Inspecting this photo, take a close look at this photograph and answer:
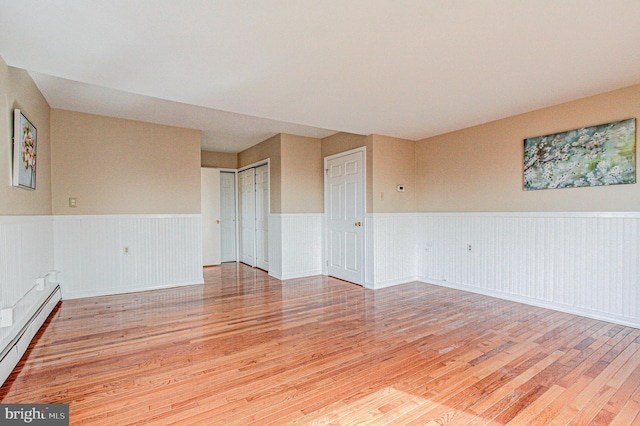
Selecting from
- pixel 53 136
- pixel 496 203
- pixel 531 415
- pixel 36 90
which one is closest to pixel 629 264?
pixel 496 203

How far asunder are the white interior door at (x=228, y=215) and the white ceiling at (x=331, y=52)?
11.8 ft

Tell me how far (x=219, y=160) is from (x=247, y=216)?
139 cm

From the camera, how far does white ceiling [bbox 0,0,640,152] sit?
1.94 metres

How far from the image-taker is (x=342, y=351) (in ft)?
8.86

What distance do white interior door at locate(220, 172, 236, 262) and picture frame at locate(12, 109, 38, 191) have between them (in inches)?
159

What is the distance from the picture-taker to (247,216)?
7.03m

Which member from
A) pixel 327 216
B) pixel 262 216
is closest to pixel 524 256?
pixel 327 216

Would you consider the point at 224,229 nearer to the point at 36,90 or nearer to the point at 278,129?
Answer: the point at 278,129

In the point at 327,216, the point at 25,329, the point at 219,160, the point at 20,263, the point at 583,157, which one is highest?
the point at 219,160

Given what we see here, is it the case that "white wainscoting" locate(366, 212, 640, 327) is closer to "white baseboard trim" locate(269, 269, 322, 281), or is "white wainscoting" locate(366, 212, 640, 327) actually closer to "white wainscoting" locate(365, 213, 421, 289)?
"white wainscoting" locate(365, 213, 421, 289)

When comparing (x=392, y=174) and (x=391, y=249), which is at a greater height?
(x=392, y=174)

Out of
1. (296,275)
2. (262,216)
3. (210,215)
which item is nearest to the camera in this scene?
(296,275)

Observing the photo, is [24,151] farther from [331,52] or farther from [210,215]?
[210,215]

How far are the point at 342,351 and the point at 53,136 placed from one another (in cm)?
446
